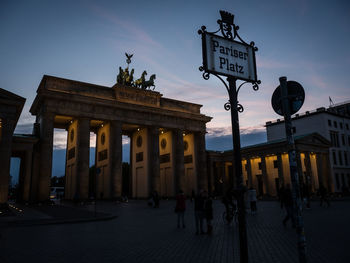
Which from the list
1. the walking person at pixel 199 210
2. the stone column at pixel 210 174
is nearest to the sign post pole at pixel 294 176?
the walking person at pixel 199 210

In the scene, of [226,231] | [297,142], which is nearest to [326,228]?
[226,231]

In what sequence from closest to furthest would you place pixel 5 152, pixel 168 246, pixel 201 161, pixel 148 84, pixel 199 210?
pixel 168 246
pixel 199 210
pixel 5 152
pixel 148 84
pixel 201 161

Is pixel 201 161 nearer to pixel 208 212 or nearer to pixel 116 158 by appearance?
pixel 116 158

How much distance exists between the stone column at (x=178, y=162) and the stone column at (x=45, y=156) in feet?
70.3

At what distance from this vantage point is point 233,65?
6098 millimetres

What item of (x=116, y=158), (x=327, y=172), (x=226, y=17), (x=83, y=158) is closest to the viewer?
(x=226, y=17)

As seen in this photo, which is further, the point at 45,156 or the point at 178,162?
the point at 178,162

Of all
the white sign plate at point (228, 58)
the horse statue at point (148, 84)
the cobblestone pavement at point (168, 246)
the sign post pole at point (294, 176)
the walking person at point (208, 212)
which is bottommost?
the cobblestone pavement at point (168, 246)

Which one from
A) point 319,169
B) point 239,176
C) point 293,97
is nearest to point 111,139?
point 319,169

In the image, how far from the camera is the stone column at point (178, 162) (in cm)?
4988

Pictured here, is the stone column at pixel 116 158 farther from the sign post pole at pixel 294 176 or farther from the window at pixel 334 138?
the window at pixel 334 138

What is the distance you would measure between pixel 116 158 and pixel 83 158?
5217 mm

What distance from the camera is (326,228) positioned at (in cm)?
1263

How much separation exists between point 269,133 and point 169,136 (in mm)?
35128
